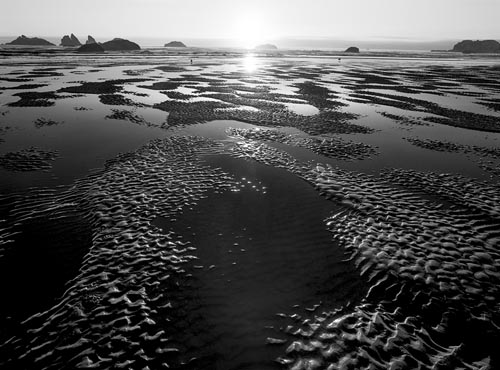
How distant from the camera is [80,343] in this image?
7836mm

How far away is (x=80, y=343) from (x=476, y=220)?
16.4 meters

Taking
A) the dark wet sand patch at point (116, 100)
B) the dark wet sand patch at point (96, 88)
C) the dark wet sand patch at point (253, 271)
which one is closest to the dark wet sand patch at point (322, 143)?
the dark wet sand patch at point (253, 271)

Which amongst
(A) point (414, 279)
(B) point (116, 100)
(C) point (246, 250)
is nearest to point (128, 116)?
(B) point (116, 100)

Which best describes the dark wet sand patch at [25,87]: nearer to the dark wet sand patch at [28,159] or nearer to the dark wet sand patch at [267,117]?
the dark wet sand patch at [267,117]

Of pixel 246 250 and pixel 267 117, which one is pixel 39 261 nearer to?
pixel 246 250

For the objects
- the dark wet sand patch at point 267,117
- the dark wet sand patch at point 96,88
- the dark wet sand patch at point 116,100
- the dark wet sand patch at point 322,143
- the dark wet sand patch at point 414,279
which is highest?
the dark wet sand patch at point 96,88

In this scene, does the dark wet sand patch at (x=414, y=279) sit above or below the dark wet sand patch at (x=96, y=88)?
below

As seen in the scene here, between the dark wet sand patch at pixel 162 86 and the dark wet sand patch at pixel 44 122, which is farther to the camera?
the dark wet sand patch at pixel 162 86

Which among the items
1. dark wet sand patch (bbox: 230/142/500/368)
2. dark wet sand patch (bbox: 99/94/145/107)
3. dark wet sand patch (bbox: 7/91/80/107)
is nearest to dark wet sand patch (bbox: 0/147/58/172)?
dark wet sand patch (bbox: 230/142/500/368)

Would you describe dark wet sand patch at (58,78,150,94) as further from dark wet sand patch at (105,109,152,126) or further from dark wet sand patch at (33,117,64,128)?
dark wet sand patch at (33,117,64,128)

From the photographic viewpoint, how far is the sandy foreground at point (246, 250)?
26.2 ft

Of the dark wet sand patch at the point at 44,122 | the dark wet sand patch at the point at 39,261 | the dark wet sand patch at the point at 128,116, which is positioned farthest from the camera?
the dark wet sand patch at the point at 128,116

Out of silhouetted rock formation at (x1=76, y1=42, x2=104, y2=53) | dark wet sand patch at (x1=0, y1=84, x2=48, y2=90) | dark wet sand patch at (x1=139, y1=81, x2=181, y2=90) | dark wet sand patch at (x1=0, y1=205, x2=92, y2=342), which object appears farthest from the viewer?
→ silhouetted rock formation at (x1=76, y1=42, x2=104, y2=53)

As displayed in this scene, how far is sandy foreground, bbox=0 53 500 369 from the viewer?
7977 millimetres
